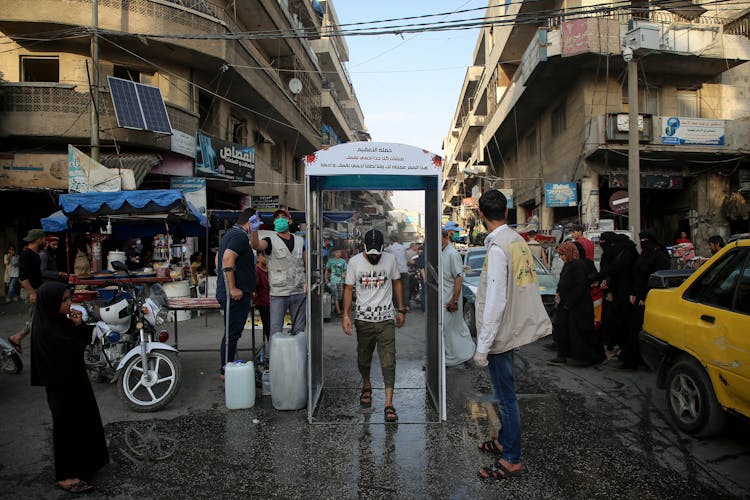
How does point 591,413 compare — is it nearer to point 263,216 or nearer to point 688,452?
point 688,452

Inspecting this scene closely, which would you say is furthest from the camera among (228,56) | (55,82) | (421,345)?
(228,56)

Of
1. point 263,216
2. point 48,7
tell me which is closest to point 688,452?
point 263,216

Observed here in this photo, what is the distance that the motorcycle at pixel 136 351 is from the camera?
17.1 ft

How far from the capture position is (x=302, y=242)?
20.4 feet

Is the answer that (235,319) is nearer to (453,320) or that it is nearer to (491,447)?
(453,320)

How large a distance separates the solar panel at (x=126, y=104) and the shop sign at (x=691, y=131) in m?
16.5

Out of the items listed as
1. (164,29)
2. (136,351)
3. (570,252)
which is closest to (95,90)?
(164,29)

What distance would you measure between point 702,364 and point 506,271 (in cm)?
209

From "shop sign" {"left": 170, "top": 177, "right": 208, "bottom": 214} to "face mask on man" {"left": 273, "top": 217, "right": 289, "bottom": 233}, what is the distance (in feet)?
34.2

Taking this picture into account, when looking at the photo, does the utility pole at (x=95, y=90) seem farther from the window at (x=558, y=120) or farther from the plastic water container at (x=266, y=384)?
the window at (x=558, y=120)

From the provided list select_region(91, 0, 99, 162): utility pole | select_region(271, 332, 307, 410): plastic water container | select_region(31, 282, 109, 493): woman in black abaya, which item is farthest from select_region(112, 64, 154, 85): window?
select_region(31, 282, 109, 493): woman in black abaya

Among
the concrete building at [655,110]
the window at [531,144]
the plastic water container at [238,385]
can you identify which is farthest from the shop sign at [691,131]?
the plastic water container at [238,385]

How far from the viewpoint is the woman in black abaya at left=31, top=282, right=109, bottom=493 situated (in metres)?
3.52

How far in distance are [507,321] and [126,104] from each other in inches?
537
